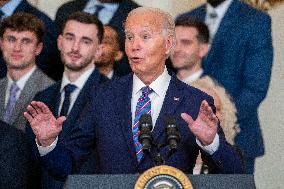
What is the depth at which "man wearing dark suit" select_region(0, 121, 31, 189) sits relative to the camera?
3344 millimetres

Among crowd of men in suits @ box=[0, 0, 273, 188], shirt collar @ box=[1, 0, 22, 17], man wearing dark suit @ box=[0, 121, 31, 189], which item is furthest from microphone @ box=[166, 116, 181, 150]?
shirt collar @ box=[1, 0, 22, 17]

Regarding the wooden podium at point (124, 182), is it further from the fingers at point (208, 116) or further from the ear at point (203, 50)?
the ear at point (203, 50)

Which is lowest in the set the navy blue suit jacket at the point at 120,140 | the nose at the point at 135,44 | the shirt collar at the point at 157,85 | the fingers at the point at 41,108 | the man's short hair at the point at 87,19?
the man's short hair at the point at 87,19

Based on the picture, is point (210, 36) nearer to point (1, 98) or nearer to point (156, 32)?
point (1, 98)

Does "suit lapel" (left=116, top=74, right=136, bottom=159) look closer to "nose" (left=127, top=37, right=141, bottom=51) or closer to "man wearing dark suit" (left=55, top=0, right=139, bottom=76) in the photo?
"nose" (left=127, top=37, right=141, bottom=51)

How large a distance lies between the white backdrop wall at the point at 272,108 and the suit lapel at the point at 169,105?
1.97 meters

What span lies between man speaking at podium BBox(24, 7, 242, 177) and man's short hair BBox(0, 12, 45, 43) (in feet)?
6.45

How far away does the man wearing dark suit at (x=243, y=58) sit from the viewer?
4578 millimetres

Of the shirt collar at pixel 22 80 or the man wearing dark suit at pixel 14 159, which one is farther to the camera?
the shirt collar at pixel 22 80

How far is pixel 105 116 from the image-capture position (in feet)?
8.97

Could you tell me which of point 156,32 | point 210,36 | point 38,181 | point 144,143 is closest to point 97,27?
point 210,36

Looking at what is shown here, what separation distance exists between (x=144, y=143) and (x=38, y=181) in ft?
4.95

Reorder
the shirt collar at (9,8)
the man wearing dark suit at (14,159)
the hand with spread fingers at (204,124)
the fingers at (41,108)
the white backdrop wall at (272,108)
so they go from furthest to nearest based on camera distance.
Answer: the shirt collar at (9,8) → the white backdrop wall at (272,108) → the man wearing dark suit at (14,159) → the fingers at (41,108) → the hand with spread fingers at (204,124)

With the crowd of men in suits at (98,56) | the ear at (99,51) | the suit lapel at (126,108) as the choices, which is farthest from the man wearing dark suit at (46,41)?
the suit lapel at (126,108)
